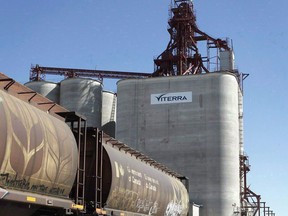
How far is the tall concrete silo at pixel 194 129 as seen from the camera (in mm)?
51719

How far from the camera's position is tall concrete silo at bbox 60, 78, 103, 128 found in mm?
61781

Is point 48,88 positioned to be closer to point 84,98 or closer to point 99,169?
point 84,98

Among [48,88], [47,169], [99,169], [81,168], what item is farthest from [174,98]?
[47,169]

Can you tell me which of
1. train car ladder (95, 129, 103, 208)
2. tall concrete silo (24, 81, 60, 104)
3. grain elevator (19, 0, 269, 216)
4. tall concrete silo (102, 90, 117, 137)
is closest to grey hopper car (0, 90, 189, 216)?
train car ladder (95, 129, 103, 208)

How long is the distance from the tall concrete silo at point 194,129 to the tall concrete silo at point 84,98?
19.7 feet

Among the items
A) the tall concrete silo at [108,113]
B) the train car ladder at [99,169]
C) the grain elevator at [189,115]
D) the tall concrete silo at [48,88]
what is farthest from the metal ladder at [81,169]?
the tall concrete silo at [48,88]

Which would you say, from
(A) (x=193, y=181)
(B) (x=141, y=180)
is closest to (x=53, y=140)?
(B) (x=141, y=180)

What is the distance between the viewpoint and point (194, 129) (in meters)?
53.6

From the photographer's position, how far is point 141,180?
633 inches

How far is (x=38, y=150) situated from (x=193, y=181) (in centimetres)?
4382

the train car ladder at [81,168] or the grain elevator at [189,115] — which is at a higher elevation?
the grain elevator at [189,115]

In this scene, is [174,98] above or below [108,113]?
below

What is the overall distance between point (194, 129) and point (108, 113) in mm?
15439

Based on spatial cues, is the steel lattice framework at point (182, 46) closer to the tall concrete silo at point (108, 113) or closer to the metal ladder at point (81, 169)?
the tall concrete silo at point (108, 113)
